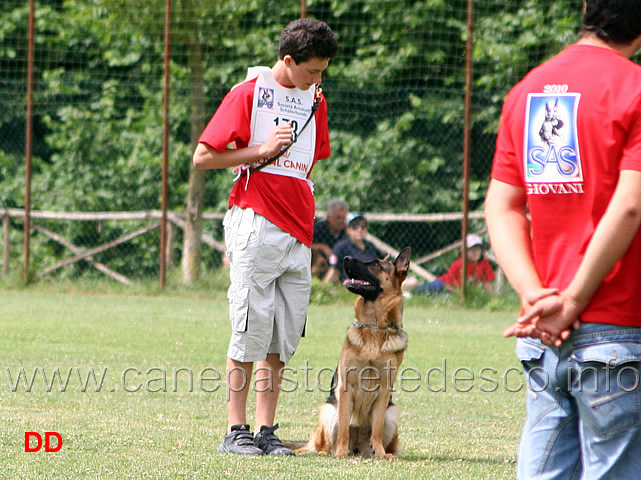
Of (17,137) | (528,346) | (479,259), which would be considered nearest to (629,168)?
(528,346)

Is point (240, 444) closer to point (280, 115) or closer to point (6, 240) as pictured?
point (280, 115)

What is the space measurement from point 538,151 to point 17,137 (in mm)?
17186

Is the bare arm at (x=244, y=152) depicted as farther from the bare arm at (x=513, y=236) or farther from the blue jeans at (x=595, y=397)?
the blue jeans at (x=595, y=397)

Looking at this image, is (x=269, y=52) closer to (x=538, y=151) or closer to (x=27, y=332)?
(x=27, y=332)

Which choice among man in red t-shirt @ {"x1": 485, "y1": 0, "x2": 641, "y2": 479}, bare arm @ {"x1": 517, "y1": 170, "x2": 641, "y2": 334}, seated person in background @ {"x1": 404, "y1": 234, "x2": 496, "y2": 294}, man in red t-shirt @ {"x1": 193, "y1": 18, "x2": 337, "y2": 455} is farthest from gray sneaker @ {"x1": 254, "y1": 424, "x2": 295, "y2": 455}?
seated person in background @ {"x1": 404, "y1": 234, "x2": 496, "y2": 294}

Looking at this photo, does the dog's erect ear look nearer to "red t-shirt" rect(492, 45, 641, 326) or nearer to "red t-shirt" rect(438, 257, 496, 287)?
"red t-shirt" rect(492, 45, 641, 326)

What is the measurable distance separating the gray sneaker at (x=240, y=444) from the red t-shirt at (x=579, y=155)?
2.56m

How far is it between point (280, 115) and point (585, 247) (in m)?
2.65

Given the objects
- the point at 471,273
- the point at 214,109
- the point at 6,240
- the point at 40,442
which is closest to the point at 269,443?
the point at 40,442

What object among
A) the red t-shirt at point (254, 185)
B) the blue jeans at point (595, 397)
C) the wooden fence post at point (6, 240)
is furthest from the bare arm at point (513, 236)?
the wooden fence post at point (6, 240)

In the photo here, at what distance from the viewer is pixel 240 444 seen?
4.50 meters

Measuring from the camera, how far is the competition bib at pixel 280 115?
4.58 metres

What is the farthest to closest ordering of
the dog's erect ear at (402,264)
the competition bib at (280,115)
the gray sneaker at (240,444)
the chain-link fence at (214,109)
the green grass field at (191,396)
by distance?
1. the chain-link fence at (214,109)
2. the dog's erect ear at (402,264)
3. the competition bib at (280,115)
4. the gray sneaker at (240,444)
5. the green grass field at (191,396)

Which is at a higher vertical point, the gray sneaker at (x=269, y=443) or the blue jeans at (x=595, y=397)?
the blue jeans at (x=595, y=397)
